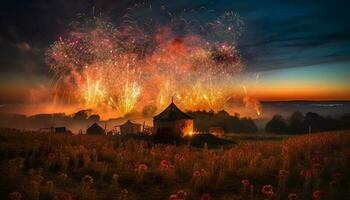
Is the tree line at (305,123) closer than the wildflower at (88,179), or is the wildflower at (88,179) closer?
the wildflower at (88,179)

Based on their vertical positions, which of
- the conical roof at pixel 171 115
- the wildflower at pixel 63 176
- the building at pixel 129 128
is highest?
the conical roof at pixel 171 115

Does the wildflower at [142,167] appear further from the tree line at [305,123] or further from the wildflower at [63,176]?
the tree line at [305,123]

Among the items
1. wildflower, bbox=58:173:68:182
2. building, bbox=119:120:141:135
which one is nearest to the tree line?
building, bbox=119:120:141:135

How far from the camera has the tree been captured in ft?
236

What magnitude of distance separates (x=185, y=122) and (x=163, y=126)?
2.87 m

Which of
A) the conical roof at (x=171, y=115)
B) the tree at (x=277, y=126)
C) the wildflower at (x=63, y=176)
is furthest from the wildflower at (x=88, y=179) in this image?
the tree at (x=277, y=126)

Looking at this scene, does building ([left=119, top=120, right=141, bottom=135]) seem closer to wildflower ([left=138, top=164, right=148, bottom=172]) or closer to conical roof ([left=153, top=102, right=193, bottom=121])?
conical roof ([left=153, top=102, right=193, bottom=121])

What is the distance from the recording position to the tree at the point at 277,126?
71.9m

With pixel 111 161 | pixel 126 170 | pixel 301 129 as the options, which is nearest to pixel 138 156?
pixel 111 161

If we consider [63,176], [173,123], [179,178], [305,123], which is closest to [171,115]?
[173,123]

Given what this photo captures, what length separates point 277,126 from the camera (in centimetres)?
7238

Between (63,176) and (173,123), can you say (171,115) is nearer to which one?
(173,123)

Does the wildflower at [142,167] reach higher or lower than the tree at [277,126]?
lower

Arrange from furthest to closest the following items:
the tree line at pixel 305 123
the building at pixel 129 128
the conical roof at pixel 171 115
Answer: the building at pixel 129 128, the tree line at pixel 305 123, the conical roof at pixel 171 115
